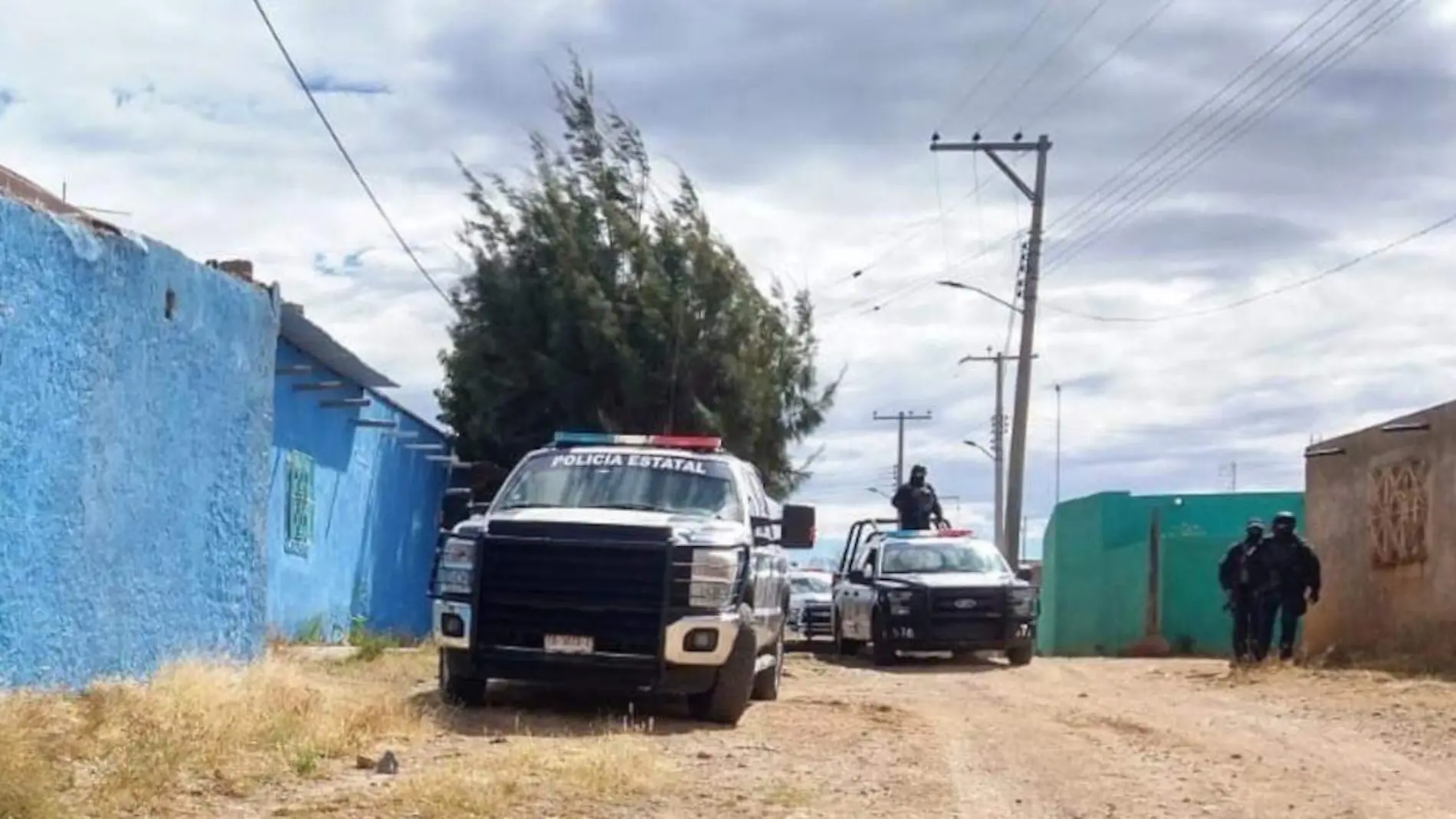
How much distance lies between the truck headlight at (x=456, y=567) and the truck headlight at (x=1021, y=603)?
402 inches

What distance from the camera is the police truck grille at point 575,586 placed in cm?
1195

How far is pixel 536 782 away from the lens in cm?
906

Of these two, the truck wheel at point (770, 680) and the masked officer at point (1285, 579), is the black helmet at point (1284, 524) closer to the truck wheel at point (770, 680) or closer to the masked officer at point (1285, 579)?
the masked officer at point (1285, 579)

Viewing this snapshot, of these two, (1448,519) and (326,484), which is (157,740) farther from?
(1448,519)

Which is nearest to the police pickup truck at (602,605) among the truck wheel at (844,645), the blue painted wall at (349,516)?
the blue painted wall at (349,516)

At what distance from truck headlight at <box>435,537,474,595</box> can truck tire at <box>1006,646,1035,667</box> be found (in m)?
10.5

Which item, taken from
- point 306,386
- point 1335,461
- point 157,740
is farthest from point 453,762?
point 1335,461

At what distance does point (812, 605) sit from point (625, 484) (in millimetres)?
15469

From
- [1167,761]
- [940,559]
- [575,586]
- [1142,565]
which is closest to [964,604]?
[940,559]

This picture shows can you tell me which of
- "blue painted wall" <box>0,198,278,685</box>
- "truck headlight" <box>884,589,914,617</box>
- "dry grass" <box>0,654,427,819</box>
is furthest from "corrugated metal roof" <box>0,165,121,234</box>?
"truck headlight" <box>884,589,914,617</box>

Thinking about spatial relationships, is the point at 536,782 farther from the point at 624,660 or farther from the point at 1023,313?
the point at 1023,313

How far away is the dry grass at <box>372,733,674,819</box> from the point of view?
830 centimetres

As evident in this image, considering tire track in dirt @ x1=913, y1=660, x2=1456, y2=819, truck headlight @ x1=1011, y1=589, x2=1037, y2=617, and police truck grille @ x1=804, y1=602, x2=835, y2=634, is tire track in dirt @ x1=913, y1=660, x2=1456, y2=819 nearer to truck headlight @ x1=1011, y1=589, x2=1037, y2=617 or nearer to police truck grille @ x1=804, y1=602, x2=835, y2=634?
truck headlight @ x1=1011, y1=589, x2=1037, y2=617

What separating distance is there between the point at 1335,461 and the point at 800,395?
27.8ft
